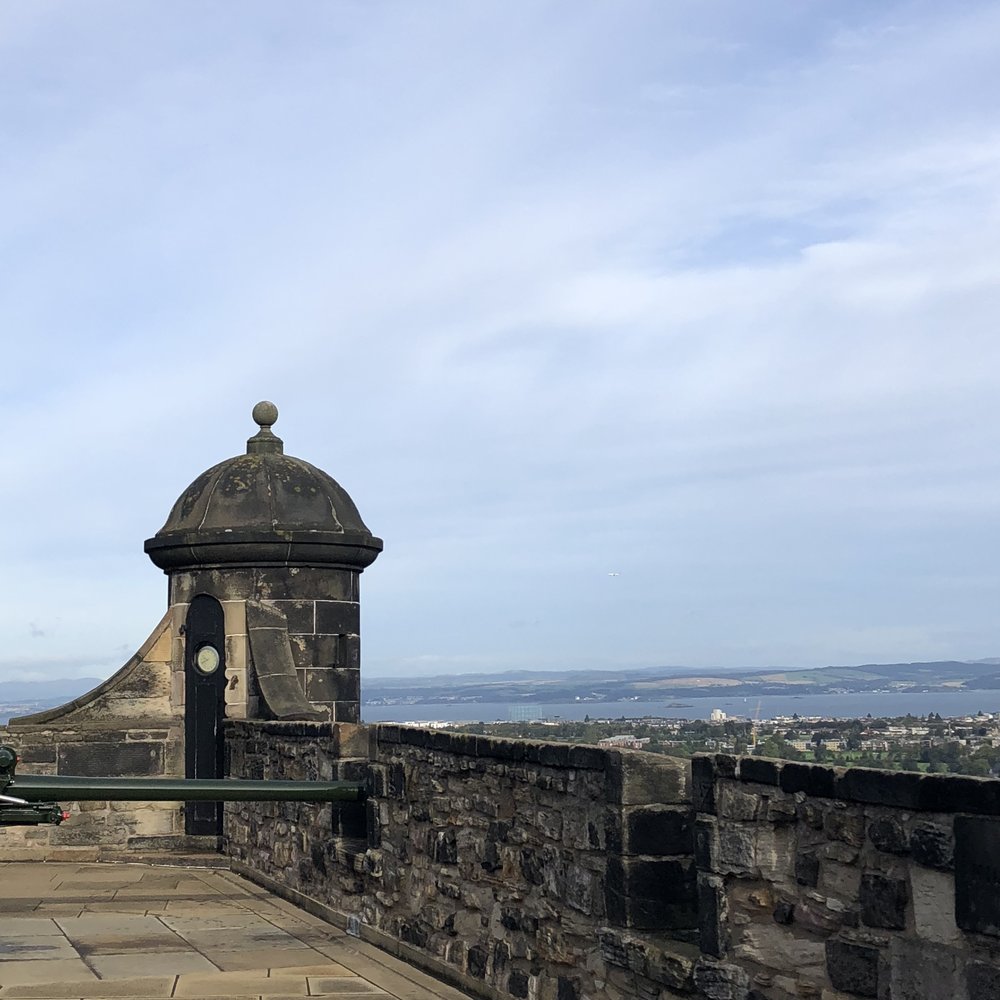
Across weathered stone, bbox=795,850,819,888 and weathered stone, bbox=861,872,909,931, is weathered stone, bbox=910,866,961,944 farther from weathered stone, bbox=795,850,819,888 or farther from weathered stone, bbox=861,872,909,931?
weathered stone, bbox=795,850,819,888

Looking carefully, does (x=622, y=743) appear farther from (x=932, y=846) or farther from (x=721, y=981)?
(x=932, y=846)

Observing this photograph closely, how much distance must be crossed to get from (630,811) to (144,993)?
264 cm

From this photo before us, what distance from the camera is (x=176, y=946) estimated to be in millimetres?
8273

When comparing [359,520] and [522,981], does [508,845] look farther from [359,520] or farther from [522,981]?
[359,520]

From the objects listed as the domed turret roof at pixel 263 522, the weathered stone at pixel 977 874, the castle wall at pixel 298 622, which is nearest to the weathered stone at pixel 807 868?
the weathered stone at pixel 977 874

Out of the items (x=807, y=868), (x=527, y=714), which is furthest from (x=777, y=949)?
(x=527, y=714)

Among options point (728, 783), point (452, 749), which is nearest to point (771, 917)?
point (728, 783)

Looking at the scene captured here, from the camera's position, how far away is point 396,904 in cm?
829

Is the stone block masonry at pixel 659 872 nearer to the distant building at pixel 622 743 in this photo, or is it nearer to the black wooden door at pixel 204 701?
the distant building at pixel 622 743

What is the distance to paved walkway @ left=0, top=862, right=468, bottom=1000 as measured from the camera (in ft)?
23.5

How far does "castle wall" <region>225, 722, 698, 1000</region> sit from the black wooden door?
2.14 metres

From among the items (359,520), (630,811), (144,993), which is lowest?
(144,993)

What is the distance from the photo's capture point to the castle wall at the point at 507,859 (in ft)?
18.6

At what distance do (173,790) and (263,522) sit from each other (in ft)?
13.8
